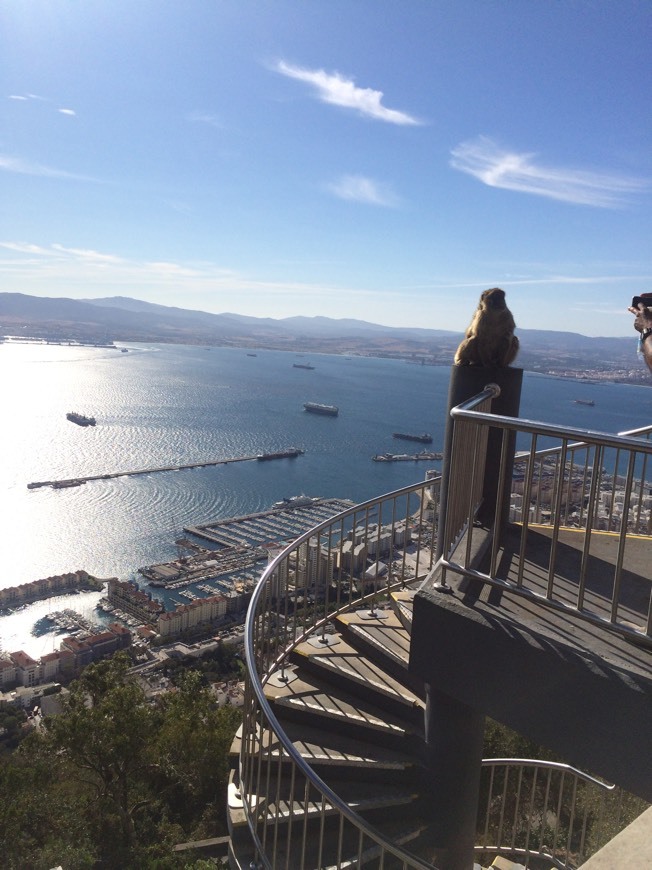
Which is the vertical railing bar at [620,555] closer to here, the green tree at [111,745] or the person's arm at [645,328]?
the person's arm at [645,328]

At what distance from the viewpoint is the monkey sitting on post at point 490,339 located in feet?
12.1

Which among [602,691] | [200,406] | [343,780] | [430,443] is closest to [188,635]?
[343,780]

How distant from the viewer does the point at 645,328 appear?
7.83ft

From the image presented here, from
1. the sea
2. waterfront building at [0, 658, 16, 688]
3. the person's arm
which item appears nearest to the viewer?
the person's arm

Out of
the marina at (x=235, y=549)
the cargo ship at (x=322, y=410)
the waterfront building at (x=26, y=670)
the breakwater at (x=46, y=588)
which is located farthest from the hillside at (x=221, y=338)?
the waterfront building at (x=26, y=670)

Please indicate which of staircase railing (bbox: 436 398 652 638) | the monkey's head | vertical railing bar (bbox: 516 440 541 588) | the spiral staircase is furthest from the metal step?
the monkey's head

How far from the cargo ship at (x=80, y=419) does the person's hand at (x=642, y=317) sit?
4545cm

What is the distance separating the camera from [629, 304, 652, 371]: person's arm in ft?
7.55

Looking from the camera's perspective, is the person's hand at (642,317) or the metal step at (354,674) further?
the metal step at (354,674)

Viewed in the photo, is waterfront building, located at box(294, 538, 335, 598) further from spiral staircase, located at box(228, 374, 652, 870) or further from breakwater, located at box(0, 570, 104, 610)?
breakwater, located at box(0, 570, 104, 610)

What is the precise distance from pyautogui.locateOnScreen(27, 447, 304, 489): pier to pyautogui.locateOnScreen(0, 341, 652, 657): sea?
52cm

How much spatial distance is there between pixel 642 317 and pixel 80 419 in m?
46.2

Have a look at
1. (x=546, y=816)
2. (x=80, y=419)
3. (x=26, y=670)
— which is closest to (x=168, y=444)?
(x=80, y=419)

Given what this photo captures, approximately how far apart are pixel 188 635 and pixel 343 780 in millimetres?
15847
